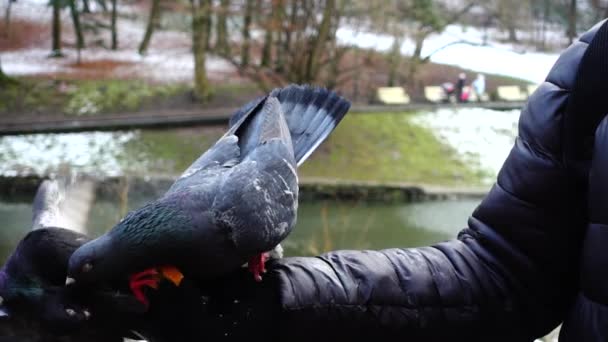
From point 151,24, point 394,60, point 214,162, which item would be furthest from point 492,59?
point 151,24

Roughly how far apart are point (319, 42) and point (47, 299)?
7310 mm

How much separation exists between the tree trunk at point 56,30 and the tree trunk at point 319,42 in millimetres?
3778

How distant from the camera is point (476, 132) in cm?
744

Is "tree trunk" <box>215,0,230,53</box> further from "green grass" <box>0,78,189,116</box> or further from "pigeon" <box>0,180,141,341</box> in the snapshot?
"pigeon" <box>0,180,141,341</box>

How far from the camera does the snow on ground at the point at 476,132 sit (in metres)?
6.37

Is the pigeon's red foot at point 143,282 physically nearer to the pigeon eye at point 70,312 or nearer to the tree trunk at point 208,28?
the pigeon eye at point 70,312

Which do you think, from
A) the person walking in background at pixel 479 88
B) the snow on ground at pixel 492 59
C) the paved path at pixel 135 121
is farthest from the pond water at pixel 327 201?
the snow on ground at pixel 492 59

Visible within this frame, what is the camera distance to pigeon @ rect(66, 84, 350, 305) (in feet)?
4.05

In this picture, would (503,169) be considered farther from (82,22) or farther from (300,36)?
(82,22)

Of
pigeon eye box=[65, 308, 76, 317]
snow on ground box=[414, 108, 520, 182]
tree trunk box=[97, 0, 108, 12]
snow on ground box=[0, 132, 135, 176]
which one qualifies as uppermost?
pigeon eye box=[65, 308, 76, 317]

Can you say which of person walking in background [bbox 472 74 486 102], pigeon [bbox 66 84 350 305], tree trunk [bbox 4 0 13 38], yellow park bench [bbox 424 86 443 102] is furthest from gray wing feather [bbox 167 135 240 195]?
tree trunk [bbox 4 0 13 38]

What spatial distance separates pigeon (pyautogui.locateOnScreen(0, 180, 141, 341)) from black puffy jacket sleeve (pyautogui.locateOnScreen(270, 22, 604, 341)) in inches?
12.1

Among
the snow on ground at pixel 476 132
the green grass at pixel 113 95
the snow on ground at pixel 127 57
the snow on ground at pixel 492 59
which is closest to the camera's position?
the snow on ground at pixel 492 59

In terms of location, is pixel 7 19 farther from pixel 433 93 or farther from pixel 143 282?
pixel 143 282
